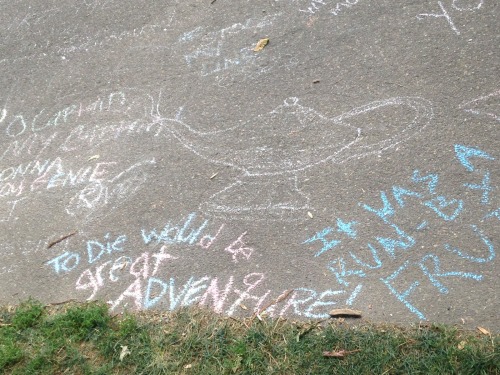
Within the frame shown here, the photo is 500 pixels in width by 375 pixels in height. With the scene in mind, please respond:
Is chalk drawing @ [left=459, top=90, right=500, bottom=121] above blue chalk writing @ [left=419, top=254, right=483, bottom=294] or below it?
above

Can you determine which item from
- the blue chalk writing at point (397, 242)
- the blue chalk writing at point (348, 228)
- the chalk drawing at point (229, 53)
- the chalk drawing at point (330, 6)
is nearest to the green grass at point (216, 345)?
the blue chalk writing at point (397, 242)

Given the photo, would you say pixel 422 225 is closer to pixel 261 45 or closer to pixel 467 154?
pixel 467 154

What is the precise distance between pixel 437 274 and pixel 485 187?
667mm

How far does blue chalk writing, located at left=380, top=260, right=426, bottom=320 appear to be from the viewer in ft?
8.27

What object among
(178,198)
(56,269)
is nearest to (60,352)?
(56,269)

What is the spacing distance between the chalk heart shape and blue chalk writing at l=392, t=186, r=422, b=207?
345 millimetres

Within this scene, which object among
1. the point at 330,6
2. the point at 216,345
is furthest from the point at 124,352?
the point at 330,6

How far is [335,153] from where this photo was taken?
11.1 feet

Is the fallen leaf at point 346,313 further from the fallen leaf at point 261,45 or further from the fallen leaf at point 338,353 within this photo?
the fallen leaf at point 261,45

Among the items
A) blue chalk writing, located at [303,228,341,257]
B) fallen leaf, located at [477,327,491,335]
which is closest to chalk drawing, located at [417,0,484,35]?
blue chalk writing, located at [303,228,341,257]

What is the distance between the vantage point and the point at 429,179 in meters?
3.04

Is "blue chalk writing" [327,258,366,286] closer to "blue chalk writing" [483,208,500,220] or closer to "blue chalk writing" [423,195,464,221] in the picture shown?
"blue chalk writing" [423,195,464,221]

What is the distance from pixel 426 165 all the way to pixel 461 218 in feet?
1.48

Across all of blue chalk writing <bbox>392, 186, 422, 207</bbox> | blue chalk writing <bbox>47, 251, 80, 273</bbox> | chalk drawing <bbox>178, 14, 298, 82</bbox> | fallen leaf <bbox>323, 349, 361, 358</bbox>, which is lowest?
blue chalk writing <bbox>47, 251, 80, 273</bbox>
